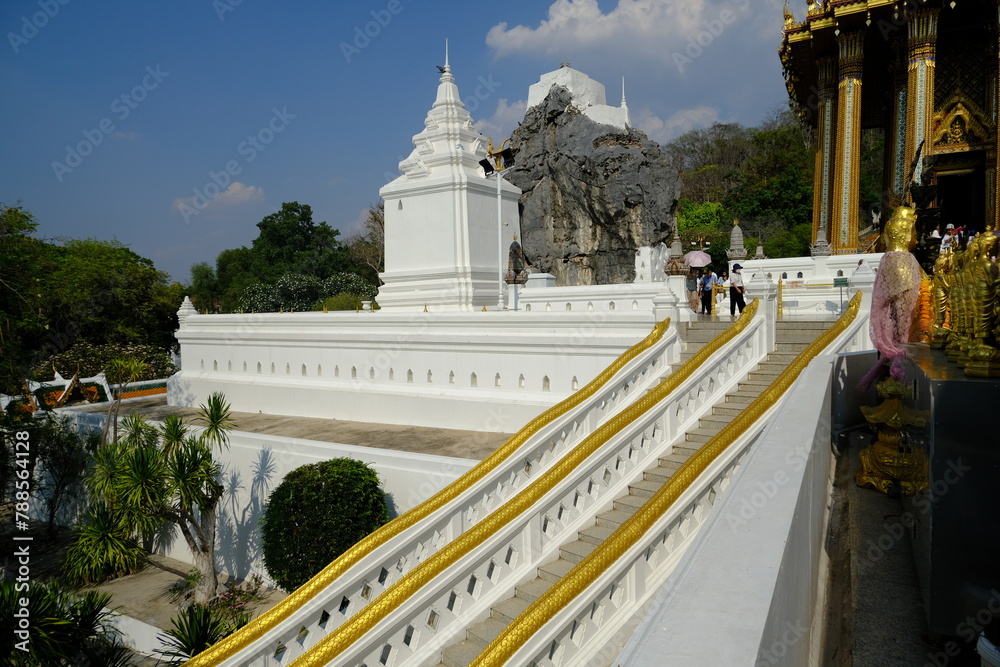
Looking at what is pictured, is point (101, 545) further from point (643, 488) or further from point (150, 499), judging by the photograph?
point (643, 488)

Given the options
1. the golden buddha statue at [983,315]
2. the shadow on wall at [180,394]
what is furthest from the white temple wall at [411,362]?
the golden buddha statue at [983,315]

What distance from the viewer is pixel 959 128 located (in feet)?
65.7

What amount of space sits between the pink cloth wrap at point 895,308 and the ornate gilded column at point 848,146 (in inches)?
667

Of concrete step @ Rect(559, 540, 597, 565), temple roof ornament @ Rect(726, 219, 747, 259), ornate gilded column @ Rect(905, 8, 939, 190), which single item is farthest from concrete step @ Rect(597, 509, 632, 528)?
temple roof ornament @ Rect(726, 219, 747, 259)

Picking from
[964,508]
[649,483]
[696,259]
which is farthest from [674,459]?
[696,259]

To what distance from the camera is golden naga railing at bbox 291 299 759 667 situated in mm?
5098

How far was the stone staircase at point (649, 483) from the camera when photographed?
561 centimetres

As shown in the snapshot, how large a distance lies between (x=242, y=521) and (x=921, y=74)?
22.4 meters

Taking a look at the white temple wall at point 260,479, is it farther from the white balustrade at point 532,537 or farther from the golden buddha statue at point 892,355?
the golden buddha statue at point 892,355

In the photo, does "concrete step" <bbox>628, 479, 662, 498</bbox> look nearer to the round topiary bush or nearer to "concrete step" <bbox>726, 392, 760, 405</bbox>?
"concrete step" <bbox>726, 392, 760, 405</bbox>

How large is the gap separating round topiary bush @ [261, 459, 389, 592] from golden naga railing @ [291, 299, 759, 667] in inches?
121

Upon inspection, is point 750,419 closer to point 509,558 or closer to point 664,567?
point 664,567

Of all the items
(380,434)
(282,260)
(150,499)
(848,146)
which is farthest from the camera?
(282,260)

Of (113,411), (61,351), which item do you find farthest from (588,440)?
(61,351)
